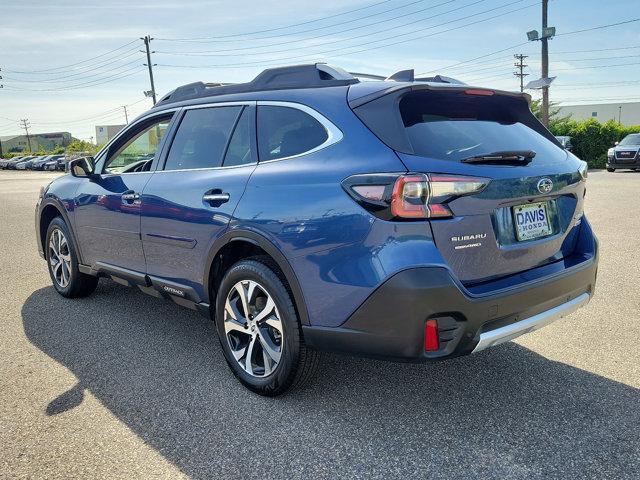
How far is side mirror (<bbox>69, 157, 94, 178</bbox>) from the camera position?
477 centimetres

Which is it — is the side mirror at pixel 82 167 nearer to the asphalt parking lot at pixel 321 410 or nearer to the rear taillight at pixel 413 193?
the asphalt parking lot at pixel 321 410

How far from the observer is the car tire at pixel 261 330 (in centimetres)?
299

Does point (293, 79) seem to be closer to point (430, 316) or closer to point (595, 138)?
point (430, 316)

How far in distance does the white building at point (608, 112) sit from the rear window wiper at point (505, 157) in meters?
97.0

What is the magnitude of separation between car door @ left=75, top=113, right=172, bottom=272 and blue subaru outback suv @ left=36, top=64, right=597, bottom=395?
237 millimetres

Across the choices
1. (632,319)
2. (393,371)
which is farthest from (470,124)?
(632,319)

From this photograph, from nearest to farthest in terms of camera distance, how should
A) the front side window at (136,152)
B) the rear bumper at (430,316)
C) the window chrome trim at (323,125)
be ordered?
1. the rear bumper at (430,316)
2. the window chrome trim at (323,125)
3. the front side window at (136,152)

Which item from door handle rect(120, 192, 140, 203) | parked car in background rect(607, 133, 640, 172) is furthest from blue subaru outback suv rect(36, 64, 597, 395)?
parked car in background rect(607, 133, 640, 172)

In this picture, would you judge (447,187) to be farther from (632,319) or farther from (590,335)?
(632,319)

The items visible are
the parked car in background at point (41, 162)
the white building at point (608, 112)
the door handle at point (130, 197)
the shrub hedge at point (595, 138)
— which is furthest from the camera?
the white building at point (608, 112)

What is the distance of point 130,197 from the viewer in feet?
13.5

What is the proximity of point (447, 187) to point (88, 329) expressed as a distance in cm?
322

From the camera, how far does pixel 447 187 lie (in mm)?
2572

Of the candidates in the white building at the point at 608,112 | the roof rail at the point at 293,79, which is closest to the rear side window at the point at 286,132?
the roof rail at the point at 293,79
